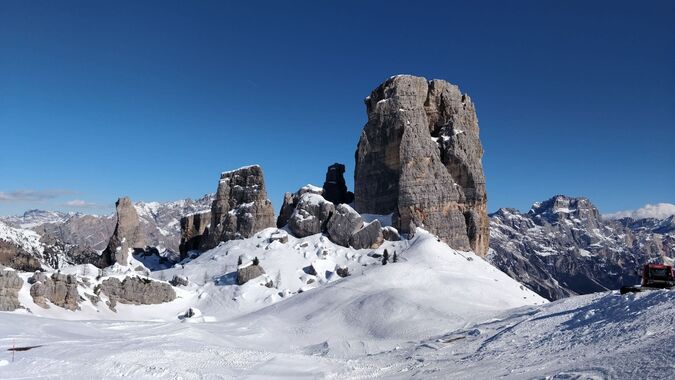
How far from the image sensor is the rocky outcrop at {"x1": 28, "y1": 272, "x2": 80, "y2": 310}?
48.9 meters

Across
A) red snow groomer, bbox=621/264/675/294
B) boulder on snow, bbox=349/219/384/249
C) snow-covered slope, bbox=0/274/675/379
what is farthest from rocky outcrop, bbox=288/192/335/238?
red snow groomer, bbox=621/264/675/294

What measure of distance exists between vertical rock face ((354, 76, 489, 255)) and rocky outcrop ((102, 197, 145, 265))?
39021 millimetres

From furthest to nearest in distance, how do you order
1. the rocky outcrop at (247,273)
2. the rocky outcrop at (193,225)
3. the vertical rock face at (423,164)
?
the rocky outcrop at (193,225) < the vertical rock face at (423,164) < the rocky outcrop at (247,273)

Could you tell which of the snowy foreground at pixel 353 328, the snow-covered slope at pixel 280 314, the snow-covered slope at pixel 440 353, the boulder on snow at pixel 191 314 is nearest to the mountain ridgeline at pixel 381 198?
the snow-covered slope at pixel 280 314

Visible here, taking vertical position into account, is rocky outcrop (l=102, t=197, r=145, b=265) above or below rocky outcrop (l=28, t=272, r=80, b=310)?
above

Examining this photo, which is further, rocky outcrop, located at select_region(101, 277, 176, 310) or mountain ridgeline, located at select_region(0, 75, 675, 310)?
mountain ridgeline, located at select_region(0, 75, 675, 310)

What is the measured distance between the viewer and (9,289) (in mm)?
46656

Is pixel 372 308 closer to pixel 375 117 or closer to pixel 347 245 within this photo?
pixel 347 245

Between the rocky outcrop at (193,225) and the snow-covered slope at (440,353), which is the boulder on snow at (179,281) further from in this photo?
the snow-covered slope at (440,353)

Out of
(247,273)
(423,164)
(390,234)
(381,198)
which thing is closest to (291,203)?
(381,198)

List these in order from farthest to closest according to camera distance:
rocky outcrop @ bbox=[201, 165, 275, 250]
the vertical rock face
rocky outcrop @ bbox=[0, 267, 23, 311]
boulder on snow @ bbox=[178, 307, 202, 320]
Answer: rocky outcrop @ bbox=[201, 165, 275, 250]
the vertical rock face
boulder on snow @ bbox=[178, 307, 202, 320]
rocky outcrop @ bbox=[0, 267, 23, 311]

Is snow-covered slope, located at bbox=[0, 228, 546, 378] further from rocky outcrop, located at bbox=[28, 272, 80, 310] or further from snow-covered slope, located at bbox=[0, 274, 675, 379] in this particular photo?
rocky outcrop, located at bbox=[28, 272, 80, 310]

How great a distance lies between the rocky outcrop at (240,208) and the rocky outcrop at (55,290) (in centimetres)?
2901

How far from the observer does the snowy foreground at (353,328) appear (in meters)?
19.9
